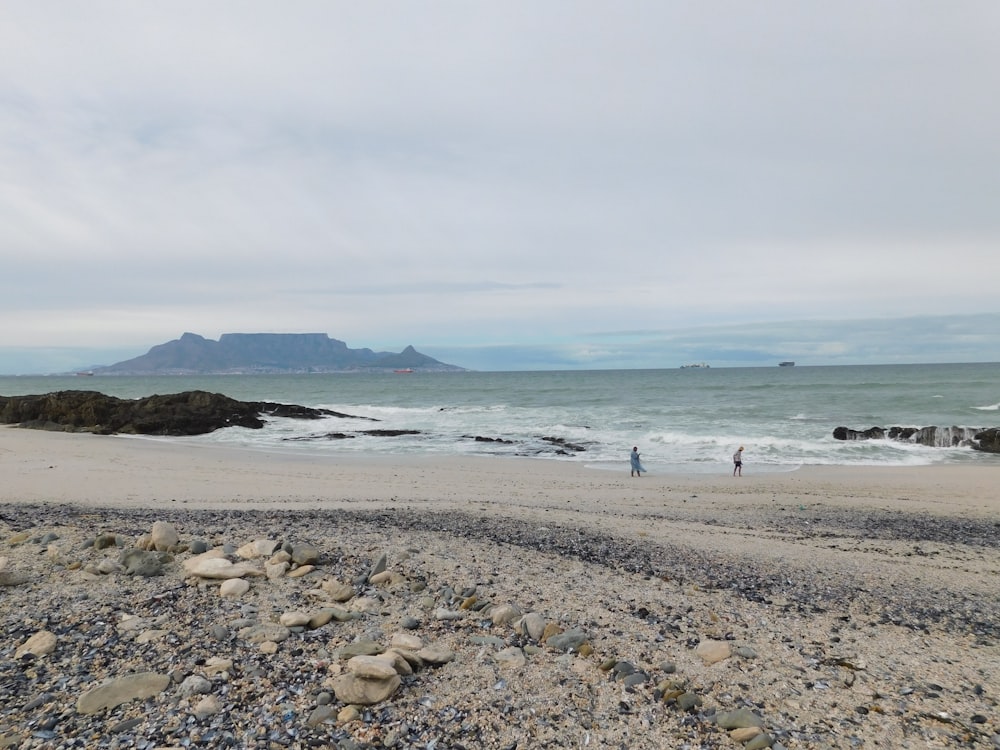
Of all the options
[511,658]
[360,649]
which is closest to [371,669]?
[360,649]

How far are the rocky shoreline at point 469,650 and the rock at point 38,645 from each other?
2cm

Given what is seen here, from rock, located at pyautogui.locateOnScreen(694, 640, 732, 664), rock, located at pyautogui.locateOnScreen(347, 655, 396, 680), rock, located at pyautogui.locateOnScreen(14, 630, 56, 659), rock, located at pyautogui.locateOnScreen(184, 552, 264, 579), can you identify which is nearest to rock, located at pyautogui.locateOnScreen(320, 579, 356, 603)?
rock, located at pyautogui.locateOnScreen(184, 552, 264, 579)

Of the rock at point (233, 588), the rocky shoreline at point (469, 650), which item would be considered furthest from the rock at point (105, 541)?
the rock at point (233, 588)

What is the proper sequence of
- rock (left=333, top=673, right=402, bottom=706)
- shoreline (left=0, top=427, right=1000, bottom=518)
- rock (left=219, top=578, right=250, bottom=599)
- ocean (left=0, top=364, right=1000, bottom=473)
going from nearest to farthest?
rock (left=333, top=673, right=402, bottom=706), rock (left=219, top=578, right=250, bottom=599), shoreline (left=0, top=427, right=1000, bottom=518), ocean (left=0, top=364, right=1000, bottom=473)

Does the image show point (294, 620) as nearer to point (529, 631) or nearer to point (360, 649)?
point (360, 649)

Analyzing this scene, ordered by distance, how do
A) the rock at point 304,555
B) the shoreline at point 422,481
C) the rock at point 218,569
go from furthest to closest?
the shoreline at point 422,481, the rock at point 304,555, the rock at point 218,569

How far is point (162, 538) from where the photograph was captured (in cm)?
596

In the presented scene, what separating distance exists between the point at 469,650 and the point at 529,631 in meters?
0.50

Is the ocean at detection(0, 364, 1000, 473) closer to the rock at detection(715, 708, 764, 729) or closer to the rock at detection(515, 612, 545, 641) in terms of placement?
the rock at detection(515, 612, 545, 641)

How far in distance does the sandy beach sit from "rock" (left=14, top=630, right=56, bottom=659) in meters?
0.05

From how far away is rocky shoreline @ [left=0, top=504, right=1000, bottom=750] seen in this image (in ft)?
10.7

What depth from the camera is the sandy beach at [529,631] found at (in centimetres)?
328

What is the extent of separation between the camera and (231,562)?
544 cm

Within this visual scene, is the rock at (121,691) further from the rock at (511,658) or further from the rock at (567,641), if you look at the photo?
the rock at (567,641)
